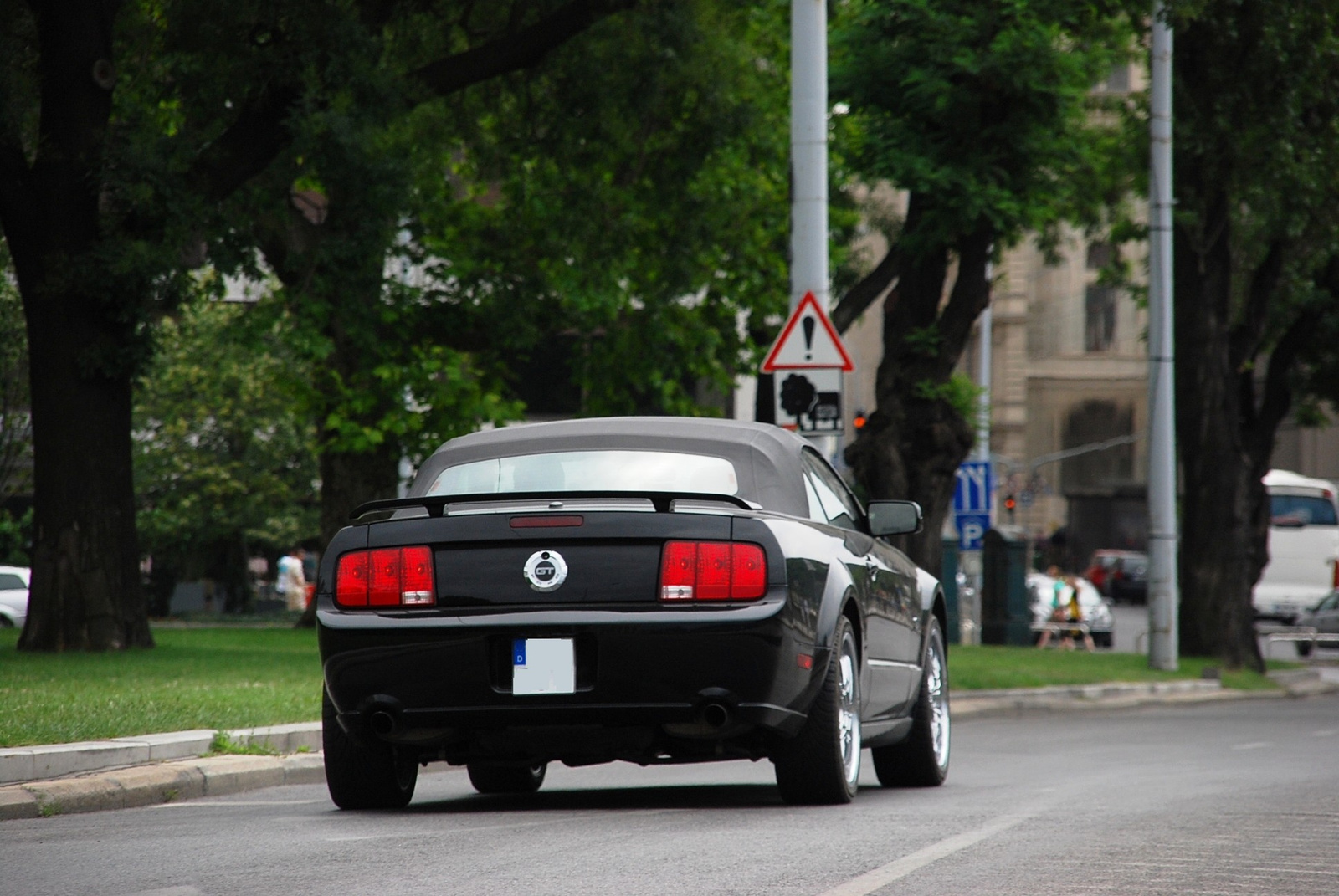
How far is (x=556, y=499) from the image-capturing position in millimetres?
7582

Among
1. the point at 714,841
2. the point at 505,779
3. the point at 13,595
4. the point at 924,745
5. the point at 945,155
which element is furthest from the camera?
the point at 13,595

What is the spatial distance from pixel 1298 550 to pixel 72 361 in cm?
3830

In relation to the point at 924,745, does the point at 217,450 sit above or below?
above

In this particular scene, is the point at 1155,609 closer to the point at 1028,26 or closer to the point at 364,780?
the point at 1028,26

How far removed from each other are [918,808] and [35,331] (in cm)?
1202

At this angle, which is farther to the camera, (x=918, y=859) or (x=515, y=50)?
(x=515, y=50)

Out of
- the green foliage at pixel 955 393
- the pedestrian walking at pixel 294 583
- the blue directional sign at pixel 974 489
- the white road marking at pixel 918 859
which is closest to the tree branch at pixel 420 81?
the green foliage at pixel 955 393

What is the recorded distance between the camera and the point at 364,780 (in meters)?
8.13

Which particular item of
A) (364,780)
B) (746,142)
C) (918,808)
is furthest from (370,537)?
(746,142)

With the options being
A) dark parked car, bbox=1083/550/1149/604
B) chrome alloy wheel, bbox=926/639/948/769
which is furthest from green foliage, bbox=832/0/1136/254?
dark parked car, bbox=1083/550/1149/604

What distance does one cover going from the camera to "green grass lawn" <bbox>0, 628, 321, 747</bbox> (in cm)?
1037

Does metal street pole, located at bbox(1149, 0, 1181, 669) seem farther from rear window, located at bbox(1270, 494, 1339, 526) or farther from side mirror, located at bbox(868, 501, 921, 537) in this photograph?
rear window, located at bbox(1270, 494, 1339, 526)

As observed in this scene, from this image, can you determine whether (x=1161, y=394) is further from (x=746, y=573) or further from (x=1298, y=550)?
(x=1298, y=550)

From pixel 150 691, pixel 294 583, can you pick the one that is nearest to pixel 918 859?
pixel 150 691
